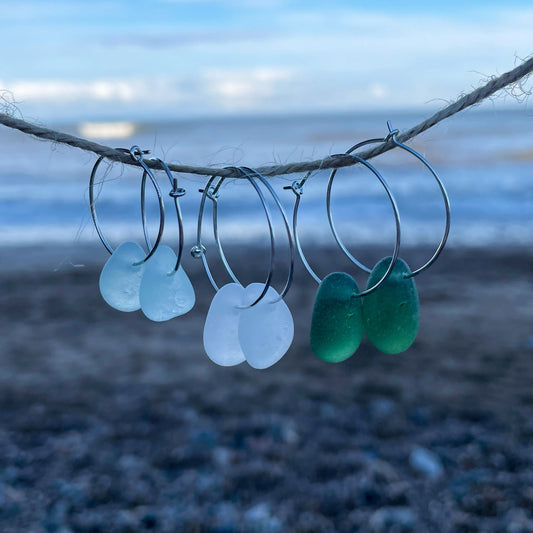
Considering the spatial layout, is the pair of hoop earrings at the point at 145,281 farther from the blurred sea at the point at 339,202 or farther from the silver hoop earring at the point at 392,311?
the blurred sea at the point at 339,202

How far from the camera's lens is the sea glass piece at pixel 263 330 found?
787mm

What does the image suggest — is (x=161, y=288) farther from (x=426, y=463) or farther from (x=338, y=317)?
(x=426, y=463)

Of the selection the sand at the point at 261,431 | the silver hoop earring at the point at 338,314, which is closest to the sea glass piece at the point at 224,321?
the silver hoop earring at the point at 338,314

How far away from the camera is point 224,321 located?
820 millimetres

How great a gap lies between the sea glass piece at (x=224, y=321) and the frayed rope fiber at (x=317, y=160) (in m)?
0.16

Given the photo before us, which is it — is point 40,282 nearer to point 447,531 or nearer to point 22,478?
point 22,478

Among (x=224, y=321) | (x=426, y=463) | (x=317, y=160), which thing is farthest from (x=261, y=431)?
(x=317, y=160)

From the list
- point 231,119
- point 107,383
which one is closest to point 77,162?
point 107,383

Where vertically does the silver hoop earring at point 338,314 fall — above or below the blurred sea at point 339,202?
below

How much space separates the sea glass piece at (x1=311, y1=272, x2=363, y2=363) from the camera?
2.65 ft

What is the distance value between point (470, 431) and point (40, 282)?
3.13m

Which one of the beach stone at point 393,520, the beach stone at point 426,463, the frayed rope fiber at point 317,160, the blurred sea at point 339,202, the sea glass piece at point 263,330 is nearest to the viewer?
the frayed rope fiber at point 317,160

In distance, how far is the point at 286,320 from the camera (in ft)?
2.64

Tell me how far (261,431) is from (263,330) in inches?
62.8
